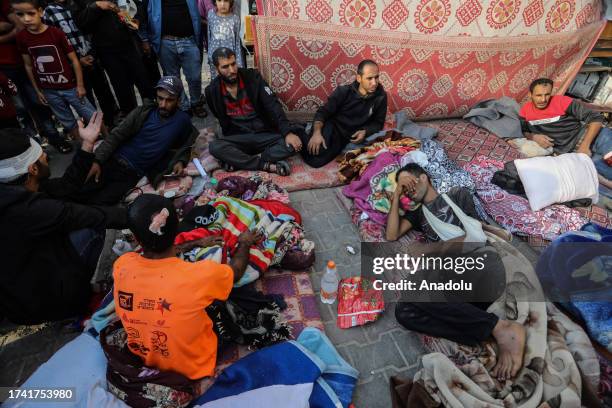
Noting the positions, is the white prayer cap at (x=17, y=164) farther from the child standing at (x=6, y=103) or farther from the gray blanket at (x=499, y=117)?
the gray blanket at (x=499, y=117)

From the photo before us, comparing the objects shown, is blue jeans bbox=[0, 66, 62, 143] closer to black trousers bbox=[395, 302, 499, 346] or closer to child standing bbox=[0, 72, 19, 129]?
child standing bbox=[0, 72, 19, 129]

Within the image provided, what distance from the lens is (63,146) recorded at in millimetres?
4203

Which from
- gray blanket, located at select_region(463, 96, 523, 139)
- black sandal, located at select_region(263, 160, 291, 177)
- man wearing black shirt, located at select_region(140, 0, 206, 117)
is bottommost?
black sandal, located at select_region(263, 160, 291, 177)

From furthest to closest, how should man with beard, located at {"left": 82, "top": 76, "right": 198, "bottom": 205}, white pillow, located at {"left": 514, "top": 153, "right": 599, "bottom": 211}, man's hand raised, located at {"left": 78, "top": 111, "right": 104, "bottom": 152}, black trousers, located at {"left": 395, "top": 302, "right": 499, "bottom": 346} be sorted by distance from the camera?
1. man with beard, located at {"left": 82, "top": 76, "right": 198, "bottom": 205}
2. white pillow, located at {"left": 514, "top": 153, "right": 599, "bottom": 211}
3. man's hand raised, located at {"left": 78, "top": 111, "right": 104, "bottom": 152}
4. black trousers, located at {"left": 395, "top": 302, "right": 499, "bottom": 346}

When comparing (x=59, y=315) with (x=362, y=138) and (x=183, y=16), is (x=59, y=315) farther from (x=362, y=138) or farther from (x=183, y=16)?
(x=183, y=16)

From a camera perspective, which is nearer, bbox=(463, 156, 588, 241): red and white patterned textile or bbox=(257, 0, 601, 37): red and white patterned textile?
bbox=(463, 156, 588, 241): red and white patterned textile

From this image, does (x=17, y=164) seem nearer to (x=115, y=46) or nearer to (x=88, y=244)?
(x=88, y=244)

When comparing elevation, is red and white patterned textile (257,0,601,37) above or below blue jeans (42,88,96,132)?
above

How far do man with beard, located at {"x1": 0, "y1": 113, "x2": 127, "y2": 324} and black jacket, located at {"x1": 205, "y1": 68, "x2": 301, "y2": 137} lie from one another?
1.87m

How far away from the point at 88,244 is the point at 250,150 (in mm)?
1999

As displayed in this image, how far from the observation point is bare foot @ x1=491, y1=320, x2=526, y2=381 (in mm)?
1897

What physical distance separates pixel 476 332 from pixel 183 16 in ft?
14.6

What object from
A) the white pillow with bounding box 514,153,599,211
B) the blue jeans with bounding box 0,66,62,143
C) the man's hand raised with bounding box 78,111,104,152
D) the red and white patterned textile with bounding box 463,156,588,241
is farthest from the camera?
the blue jeans with bounding box 0,66,62,143
